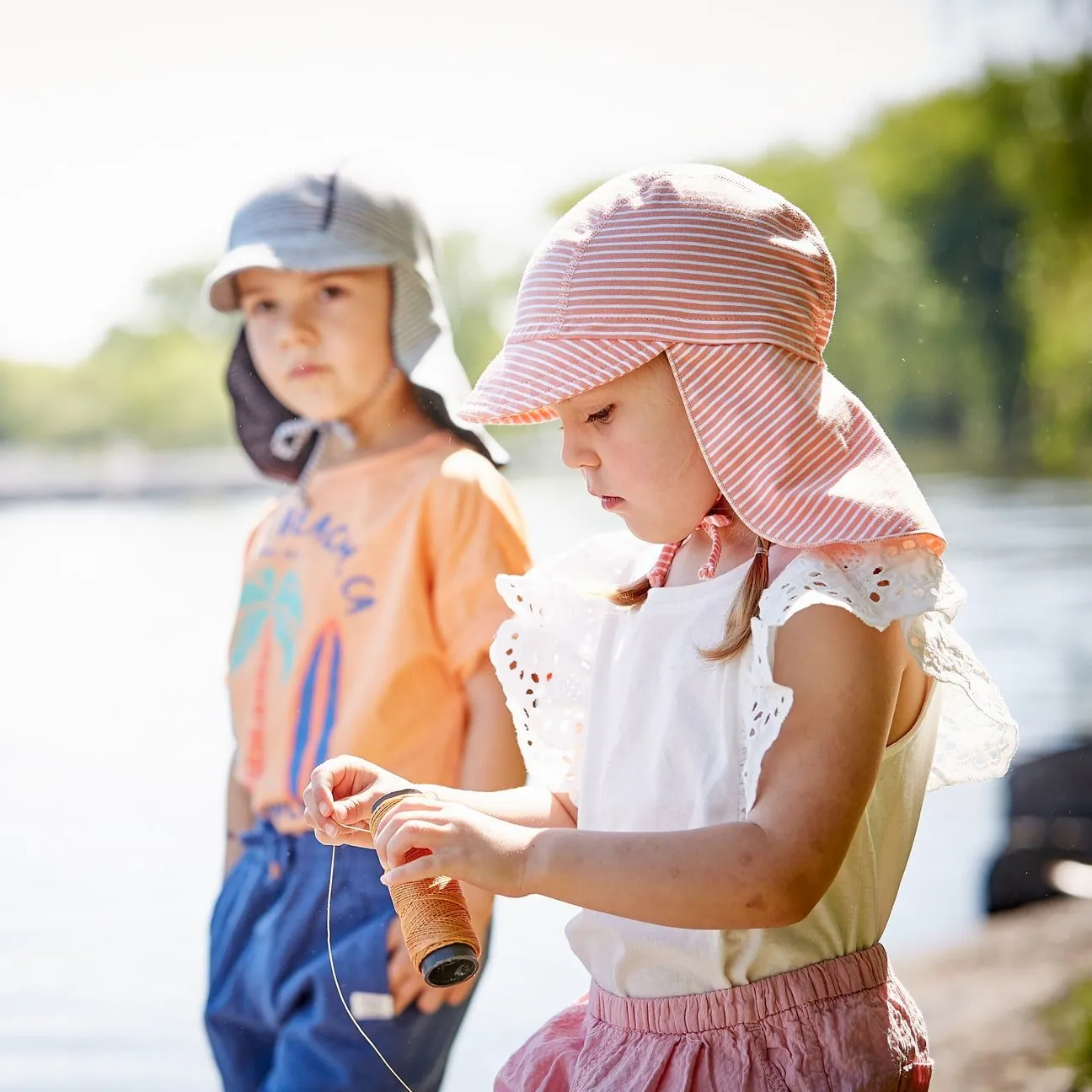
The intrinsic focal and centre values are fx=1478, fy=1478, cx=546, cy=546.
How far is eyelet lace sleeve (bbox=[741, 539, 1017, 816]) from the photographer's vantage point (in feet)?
2.93

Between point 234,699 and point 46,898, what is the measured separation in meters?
2.48

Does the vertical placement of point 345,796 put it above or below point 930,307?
below

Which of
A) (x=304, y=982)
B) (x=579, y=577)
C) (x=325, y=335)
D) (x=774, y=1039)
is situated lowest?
(x=304, y=982)

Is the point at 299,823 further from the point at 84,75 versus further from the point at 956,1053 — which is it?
the point at 84,75

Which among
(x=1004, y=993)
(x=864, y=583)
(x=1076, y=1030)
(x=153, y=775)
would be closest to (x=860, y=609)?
(x=864, y=583)

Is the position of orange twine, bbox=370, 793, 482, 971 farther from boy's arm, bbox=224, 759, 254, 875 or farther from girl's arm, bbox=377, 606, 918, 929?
boy's arm, bbox=224, 759, 254, 875

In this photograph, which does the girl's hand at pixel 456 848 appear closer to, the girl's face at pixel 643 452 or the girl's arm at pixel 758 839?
the girl's arm at pixel 758 839

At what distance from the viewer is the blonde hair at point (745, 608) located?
37.4 inches

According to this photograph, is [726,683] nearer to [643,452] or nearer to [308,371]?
[643,452]

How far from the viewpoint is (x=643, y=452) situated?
973 millimetres

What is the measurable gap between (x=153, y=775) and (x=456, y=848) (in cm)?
361

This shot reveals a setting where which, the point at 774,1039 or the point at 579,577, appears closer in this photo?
the point at 774,1039

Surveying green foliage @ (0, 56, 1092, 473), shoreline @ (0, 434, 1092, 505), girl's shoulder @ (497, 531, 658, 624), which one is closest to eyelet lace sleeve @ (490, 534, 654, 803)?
girl's shoulder @ (497, 531, 658, 624)

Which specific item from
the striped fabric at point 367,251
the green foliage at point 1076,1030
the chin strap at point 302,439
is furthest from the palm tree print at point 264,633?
the green foliage at point 1076,1030
